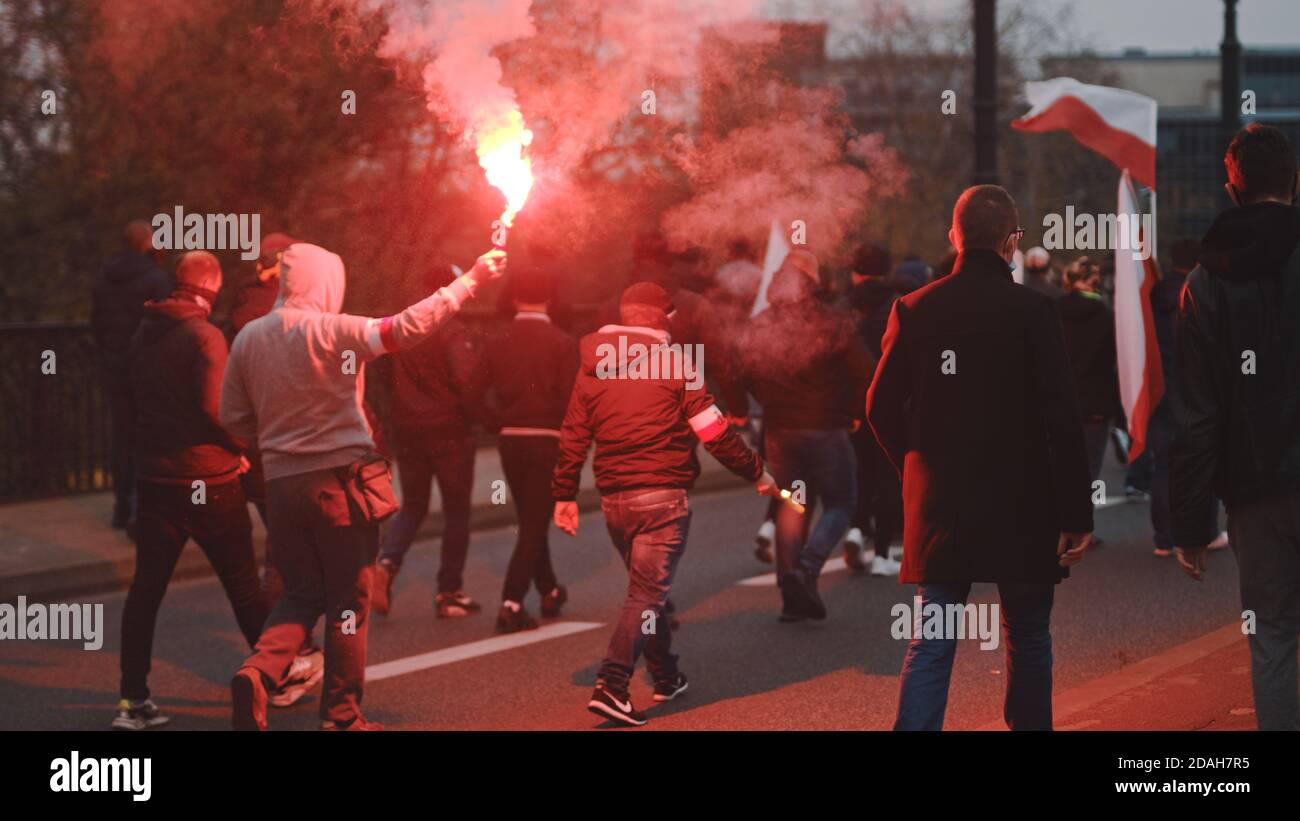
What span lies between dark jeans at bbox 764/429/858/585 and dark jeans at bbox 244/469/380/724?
302 cm

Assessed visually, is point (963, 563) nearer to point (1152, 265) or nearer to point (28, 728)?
point (28, 728)

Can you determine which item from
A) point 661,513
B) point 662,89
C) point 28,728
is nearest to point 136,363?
point 28,728

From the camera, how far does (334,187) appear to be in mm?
11781

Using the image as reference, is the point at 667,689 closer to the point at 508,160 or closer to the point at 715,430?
the point at 715,430

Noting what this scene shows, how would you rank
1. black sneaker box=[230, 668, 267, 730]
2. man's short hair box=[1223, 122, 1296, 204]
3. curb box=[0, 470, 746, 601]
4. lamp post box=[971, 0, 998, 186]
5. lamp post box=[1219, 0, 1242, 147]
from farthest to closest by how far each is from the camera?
lamp post box=[1219, 0, 1242, 147], lamp post box=[971, 0, 998, 186], curb box=[0, 470, 746, 601], black sneaker box=[230, 668, 267, 730], man's short hair box=[1223, 122, 1296, 204]

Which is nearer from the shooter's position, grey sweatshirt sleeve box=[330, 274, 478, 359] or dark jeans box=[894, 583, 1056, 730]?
dark jeans box=[894, 583, 1056, 730]

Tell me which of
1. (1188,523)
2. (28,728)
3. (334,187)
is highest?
(334,187)

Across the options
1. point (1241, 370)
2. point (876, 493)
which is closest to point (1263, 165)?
point (1241, 370)

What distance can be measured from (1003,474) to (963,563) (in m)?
0.28

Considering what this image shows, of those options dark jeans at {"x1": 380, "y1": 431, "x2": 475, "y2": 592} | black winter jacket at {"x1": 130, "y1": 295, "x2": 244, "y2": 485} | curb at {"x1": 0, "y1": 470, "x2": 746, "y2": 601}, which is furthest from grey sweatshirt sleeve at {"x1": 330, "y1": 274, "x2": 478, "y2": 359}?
curb at {"x1": 0, "y1": 470, "x2": 746, "y2": 601}

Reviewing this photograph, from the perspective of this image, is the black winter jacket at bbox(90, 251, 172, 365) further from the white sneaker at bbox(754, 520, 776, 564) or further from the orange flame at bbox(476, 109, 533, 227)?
the orange flame at bbox(476, 109, 533, 227)

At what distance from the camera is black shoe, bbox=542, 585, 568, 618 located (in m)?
8.64

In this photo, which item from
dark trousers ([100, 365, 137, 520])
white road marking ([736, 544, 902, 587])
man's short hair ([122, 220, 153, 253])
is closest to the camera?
white road marking ([736, 544, 902, 587])

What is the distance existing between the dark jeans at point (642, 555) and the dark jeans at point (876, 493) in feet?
10.2
